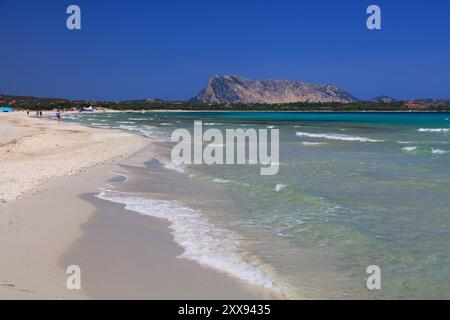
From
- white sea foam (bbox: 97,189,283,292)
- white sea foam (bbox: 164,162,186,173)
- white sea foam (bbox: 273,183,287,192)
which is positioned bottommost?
white sea foam (bbox: 97,189,283,292)

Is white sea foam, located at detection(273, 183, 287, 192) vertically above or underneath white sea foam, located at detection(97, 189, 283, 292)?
above

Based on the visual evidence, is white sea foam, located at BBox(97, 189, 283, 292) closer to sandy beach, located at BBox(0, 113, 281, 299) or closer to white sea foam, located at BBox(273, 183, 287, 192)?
sandy beach, located at BBox(0, 113, 281, 299)

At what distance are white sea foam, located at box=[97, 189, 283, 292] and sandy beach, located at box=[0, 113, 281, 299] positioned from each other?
21 centimetres

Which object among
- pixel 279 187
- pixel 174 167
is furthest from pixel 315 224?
pixel 174 167

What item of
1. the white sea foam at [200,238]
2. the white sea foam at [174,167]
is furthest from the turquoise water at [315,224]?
the white sea foam at [174,167]

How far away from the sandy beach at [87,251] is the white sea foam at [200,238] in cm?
21

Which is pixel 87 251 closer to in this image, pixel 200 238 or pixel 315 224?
pixel 200 238

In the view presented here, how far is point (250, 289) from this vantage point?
5727mm

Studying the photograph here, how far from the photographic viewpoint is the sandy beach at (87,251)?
5.50 meters

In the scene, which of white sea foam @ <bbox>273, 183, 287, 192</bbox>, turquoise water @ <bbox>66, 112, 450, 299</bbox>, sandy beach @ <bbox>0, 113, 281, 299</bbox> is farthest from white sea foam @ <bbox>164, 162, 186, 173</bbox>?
white sea foam @ <bbox>273, 183, 287, 192</bbox>

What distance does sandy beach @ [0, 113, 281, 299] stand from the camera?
5.50 meters

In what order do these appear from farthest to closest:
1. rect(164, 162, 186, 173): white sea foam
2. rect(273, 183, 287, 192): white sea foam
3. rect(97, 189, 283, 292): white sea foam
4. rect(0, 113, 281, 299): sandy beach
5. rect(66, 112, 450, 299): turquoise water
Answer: rect(164, 162, 186, 173): white sea foam
rect(273, 183, 287, 192): white sea foam
rect(97, 189, 283, 292): white sea foam
rect(66, 112, 450, 299): turquoise water
rect(0, 113, 281, 299): sandy beach
